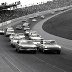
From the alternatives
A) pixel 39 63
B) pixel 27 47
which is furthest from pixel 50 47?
Answer: pixel 39 63

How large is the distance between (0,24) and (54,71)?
313 feet

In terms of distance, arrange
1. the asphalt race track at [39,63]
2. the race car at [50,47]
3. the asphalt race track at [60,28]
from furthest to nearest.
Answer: the asphalt race track at [60,28], the race car at [50,47], the asphalt race track at [39,63]

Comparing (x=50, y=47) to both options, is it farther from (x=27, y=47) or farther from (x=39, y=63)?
(x=39, y=63)

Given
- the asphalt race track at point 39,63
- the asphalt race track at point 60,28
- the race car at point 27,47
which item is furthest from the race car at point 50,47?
the asphalt race track at point 60,28

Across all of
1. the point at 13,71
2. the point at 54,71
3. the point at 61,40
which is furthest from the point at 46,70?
the point at 61,40

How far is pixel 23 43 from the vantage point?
3297 cm

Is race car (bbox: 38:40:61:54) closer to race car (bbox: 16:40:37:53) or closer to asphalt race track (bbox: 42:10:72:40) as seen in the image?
race car (bbox: 16:40:37:53)

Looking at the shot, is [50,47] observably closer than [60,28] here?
Yes

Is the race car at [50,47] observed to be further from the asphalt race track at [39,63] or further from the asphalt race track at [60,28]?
the asphalt race track at [60,28]

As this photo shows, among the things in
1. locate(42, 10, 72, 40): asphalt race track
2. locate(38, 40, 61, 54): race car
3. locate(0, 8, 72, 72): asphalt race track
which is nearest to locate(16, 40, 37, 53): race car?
locate(38, 40, 61, 54): race car

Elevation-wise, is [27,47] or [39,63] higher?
[27,47]

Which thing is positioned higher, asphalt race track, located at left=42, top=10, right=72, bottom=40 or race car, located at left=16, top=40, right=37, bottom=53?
race car, located at left=16, top=40, right=37, bottom=53

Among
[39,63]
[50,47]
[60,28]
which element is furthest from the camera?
[60,28]

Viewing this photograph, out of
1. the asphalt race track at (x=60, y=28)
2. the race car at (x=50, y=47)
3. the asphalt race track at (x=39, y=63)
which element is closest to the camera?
the asphalt race track at (x=39, y=63)
